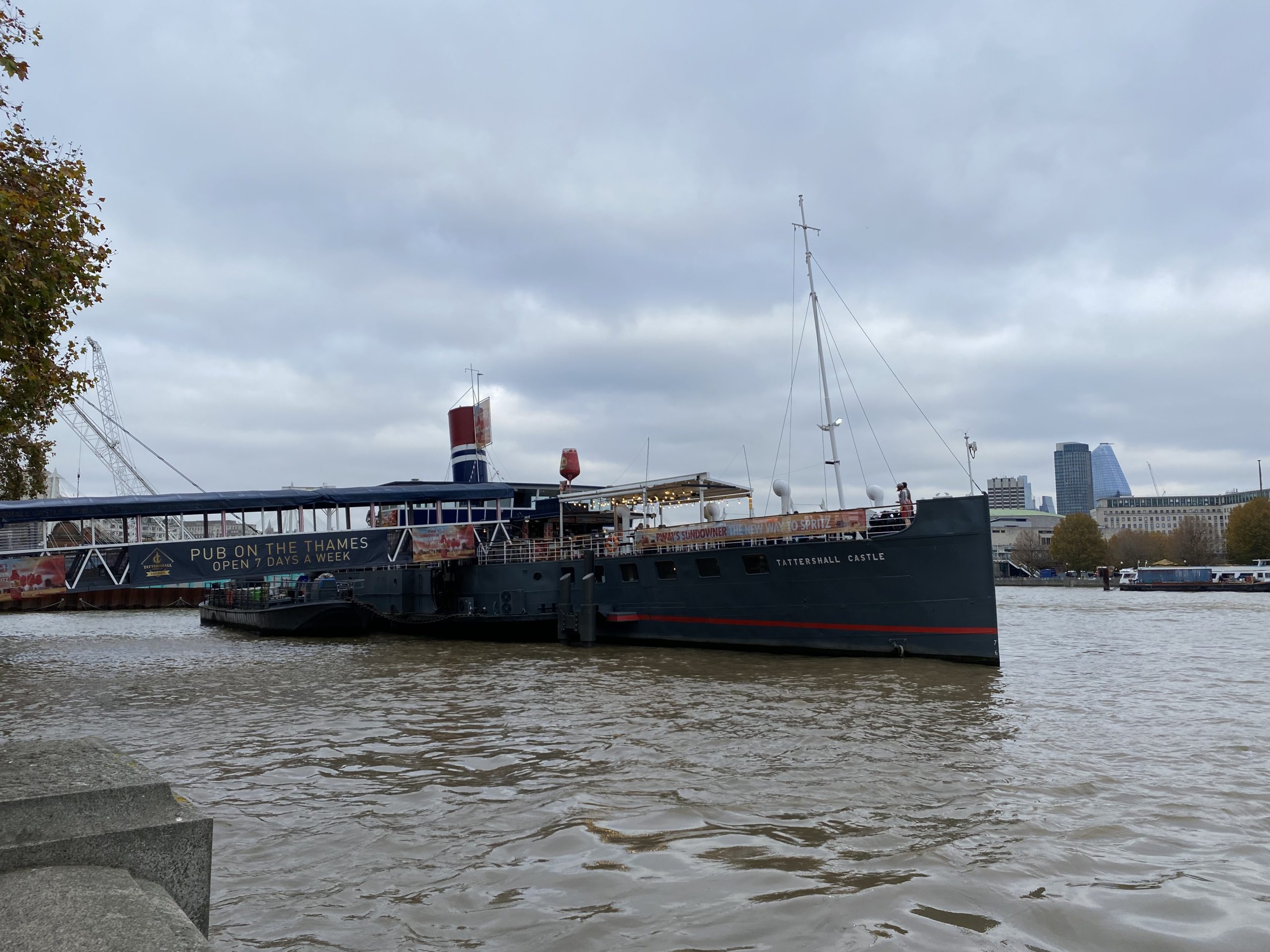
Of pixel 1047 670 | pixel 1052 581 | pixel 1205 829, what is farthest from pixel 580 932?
pixel 1052 581

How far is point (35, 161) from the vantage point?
1080 centimetres

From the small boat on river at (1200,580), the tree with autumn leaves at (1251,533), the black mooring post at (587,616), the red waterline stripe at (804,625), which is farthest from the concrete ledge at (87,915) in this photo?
the tree with autumn leaves at (1251,533)

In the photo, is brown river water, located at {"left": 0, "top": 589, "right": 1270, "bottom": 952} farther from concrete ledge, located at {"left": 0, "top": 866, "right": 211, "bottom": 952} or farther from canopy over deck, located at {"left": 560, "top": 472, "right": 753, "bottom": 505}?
canopy over deck, located at {"left": 560, "top": 472, "right": 753, "bottom": 505}

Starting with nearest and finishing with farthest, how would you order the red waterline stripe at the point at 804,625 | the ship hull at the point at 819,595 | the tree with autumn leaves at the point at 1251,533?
the ship hull at the point at 819,595 < the red waterline stripe at the point at 804,625 < the tree with autumn leaves at the point at 1251,533

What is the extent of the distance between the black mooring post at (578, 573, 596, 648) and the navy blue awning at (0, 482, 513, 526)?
25.4ft

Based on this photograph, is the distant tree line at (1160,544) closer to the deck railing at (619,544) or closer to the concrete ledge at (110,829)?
the deck railing at (619,544)

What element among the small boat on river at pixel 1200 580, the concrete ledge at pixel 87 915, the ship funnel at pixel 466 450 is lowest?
the small boat on river at pixel 1200 580

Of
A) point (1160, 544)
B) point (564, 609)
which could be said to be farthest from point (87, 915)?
point (1160, 544)

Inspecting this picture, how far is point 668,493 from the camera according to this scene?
34.1 meters

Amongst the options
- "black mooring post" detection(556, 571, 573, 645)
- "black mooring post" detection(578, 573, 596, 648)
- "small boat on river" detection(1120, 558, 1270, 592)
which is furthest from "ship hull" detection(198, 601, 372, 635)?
"small boat on river" detection(1120, 558, 1270, 592)

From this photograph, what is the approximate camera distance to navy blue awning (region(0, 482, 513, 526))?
3155 cm

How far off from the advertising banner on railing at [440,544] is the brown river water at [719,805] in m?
12.8

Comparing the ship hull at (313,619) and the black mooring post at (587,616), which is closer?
the black mooring post at (587,616)

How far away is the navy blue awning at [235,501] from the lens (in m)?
31.5
